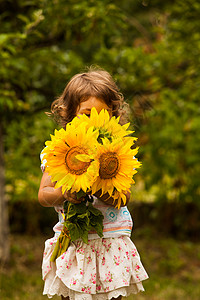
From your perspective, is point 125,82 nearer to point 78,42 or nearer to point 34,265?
point 78,42

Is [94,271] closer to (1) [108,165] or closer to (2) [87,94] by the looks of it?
(1) [108,165]

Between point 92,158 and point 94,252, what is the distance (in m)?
0.57

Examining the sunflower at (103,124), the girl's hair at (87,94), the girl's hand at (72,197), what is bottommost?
the girl's hand at (72,197)

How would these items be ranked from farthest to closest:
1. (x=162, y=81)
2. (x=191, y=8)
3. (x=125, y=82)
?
1. (x=162, y=81)
2. (x=125, y=82)
3. (x=191, y=8)

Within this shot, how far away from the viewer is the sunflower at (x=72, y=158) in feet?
5.64

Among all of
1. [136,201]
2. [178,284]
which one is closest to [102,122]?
[178,284]

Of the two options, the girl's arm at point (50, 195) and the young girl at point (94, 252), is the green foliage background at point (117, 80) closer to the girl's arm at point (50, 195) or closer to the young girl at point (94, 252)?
the young girl at point (94, 252)

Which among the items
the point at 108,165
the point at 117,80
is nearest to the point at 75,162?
the point at 108,165

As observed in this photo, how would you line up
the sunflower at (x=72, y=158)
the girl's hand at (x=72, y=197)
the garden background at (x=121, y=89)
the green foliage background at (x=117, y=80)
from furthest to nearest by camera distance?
the green foliage background at (x=117, y=80) → the garden background at (x=121, y=89) → the girl's hand at (x=72, y=197) → the sunflower at (x=72, y=158)

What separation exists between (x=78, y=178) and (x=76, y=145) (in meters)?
0.14

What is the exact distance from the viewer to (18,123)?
15.3ft

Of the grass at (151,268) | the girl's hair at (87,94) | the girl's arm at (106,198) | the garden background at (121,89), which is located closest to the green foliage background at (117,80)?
the garden background at (121,89)

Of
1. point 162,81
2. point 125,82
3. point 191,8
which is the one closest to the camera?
point 191,8

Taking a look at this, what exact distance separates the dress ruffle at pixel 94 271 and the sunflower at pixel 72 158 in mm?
417
